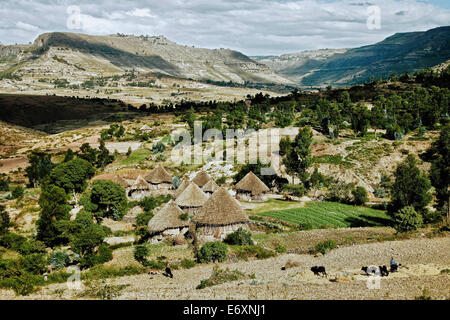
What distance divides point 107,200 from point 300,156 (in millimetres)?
30504

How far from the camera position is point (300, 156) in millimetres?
55500

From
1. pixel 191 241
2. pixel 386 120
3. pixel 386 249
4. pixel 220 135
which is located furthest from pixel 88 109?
pixel 386 249

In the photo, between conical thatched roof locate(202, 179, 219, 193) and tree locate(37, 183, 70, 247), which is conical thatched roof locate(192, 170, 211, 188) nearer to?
conical thatched roof locate(202, 179, 219, 193)

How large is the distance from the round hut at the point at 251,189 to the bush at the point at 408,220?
2152 centimetres

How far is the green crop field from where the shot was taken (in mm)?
40750

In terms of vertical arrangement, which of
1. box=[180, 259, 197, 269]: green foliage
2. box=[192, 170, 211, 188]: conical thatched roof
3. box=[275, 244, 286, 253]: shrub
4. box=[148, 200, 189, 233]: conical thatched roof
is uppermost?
box=[192, 170, 211, 188]: conical thatched roof

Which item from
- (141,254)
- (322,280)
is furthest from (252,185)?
(322,280)

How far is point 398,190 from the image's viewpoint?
3697cm

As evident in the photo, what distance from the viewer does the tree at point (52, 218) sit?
35.8 metres

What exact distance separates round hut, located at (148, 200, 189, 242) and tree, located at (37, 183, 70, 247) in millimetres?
9781

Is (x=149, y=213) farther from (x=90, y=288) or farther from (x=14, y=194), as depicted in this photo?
(x=14, y=194)

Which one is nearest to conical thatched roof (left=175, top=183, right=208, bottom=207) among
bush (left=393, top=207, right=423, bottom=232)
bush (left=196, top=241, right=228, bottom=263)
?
bush (left=196, top=241, right=228, bottom=263)
